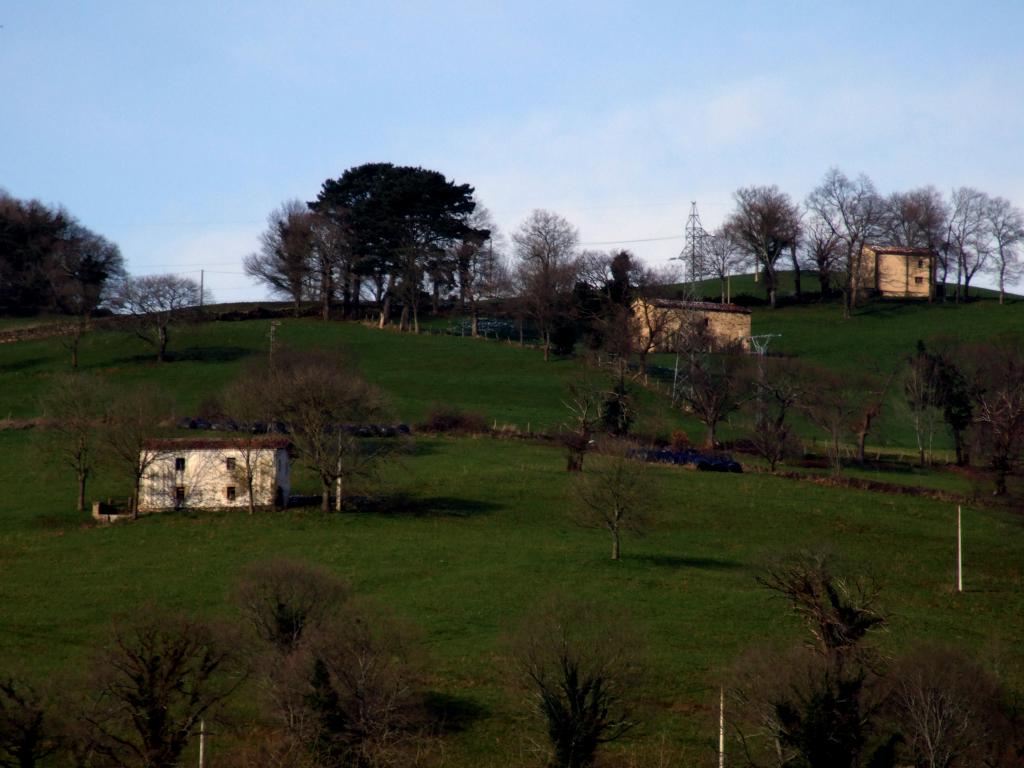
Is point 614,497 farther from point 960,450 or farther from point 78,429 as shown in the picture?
point 960,450

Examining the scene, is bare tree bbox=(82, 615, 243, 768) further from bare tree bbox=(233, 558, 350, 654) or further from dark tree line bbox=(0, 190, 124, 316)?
dark tree line bbox=(0, 190, 124, 316)

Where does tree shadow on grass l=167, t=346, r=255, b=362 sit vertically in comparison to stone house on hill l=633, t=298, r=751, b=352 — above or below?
below

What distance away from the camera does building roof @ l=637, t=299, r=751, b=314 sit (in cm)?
9569

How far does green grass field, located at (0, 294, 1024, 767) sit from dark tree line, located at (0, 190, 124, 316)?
119ft

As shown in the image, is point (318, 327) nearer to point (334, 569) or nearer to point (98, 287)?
point (98, 287)

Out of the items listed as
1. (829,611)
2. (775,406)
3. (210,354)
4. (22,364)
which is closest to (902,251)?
(775,406)

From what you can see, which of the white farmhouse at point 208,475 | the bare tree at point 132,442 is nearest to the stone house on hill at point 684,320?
the white farmhouse at point 208,475

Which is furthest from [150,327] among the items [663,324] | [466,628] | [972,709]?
[972,709]

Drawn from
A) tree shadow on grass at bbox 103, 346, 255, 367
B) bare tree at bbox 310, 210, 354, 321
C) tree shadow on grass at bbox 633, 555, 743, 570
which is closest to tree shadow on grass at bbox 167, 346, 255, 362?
tree shadow on grass at bbox 103, 346, 255, 367

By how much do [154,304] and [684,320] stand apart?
3982cm

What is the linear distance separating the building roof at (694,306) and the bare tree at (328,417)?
140 ft

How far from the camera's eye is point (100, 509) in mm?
50531

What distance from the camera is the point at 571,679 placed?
23.6m

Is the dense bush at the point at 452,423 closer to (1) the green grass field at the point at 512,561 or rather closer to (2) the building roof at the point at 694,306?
(1) the green grass field at the point at 512,561
